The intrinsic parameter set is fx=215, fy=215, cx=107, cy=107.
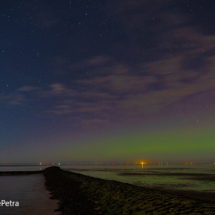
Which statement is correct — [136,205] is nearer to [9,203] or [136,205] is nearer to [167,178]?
[9,203]

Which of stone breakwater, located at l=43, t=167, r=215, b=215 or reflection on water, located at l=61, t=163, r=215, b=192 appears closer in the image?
stone breakwater, located at l=43, t=167, r=215, b=215

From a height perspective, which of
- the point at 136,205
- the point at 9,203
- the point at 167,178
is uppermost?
the point at 136,205

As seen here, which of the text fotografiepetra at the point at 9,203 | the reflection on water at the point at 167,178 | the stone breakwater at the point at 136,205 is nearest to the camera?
the stone breakwater at the point at 136,205

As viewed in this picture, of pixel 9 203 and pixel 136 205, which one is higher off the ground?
pixel 136 205

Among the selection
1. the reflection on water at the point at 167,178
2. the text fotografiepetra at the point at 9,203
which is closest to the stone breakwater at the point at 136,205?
the text fotografiepetra at the point at 9,203

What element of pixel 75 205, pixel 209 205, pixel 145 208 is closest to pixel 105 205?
pixel 75 205

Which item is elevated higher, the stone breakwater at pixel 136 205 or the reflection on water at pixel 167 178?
the stone breakwater at pixel 136 205

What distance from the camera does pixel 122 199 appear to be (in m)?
13.5

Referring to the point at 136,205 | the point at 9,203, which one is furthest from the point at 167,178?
the point at 9,203

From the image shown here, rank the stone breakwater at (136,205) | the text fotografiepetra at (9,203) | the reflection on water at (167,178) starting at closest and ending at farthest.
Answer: the stone breakwater at (136,205)
the text fotografiepetra at (9,203)
the reflection on water at (167,178)

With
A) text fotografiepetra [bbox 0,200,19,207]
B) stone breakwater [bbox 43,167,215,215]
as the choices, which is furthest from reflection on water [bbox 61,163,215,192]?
text fotografiepetra [bbox 0,200,19,207]

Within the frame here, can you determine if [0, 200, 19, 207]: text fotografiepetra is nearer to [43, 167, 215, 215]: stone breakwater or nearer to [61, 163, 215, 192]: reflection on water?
[43, 167, 215, 215]: stone breakwater

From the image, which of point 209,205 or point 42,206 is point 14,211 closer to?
point 42,206

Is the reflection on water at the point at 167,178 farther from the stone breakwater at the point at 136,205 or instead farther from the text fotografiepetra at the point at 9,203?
the text fotografiepetra at the point at 9,203
